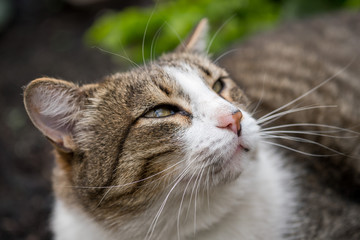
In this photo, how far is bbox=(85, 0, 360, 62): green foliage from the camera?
13.8 ft

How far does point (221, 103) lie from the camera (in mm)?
1854

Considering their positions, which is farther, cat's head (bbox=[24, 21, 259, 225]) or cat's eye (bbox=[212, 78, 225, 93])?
cat's eye (bbox=[212, 78, 225, 93])

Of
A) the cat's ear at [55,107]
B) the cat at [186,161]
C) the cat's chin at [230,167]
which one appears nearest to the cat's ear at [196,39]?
the cat at [186,161]

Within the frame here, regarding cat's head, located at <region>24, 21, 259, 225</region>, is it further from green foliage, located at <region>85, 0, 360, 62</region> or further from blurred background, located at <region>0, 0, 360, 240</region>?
green foliage, located at <region>85, 0, 360, 62</region>

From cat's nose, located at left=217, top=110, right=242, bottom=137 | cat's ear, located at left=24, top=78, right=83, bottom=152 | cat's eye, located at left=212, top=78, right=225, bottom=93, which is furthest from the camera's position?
cat's eye, located at left=212, top=78, right=225, bottom=93

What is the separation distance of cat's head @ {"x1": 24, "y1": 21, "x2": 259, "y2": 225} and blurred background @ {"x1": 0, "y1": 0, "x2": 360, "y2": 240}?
0.85 ft

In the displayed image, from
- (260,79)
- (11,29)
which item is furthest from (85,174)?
(11,29)

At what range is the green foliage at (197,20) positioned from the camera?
4.21m

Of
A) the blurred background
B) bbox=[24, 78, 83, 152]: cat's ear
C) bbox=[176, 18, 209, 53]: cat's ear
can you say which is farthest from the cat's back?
bbox=[24, 78, 83, 152]: cat's ear

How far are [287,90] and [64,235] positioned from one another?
1874mm

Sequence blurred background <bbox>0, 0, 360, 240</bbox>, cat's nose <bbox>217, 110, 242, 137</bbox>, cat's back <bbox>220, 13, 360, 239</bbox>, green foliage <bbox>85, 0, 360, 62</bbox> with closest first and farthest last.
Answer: cat's nose <bbox>217, 110, 242, 137</bbox>
cat's back <bbox>220, 13, 360, 239</bbox>
blurred background <bbox>0, 0, 360, 240</bbox>
green foliage <bbox>85, 0, 360, 62</bbox>

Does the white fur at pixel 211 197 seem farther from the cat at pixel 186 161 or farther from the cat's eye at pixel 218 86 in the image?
the cat's eye at pixel 218 86

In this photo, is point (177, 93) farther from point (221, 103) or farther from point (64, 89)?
point (64, 89)

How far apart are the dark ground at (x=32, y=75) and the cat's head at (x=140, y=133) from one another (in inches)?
41.2
